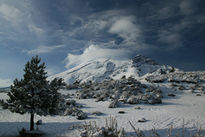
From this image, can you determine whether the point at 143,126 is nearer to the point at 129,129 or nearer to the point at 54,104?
the point at 129,129

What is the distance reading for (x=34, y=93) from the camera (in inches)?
400

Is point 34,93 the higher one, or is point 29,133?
point 34,93

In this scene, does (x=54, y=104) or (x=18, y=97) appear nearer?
(x=18, y=97)

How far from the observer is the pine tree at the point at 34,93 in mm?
9719

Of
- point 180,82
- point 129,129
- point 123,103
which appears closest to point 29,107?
point 129,129

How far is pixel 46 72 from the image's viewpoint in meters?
10.8

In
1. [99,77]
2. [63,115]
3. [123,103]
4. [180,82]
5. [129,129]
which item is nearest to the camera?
[129,129]

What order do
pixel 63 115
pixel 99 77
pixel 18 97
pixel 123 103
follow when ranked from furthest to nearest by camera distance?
pixel 99 77
pixel 123 103
pixel 63 115
pixel 18 97

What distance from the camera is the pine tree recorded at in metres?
9.72

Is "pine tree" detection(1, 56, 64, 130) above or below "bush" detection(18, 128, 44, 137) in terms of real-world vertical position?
above

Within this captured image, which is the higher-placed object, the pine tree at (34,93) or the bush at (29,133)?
the pine tree at (34,93)

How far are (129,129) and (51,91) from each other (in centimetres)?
808

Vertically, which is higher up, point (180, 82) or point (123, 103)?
point (180, 82)

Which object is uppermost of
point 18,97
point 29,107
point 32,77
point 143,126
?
point 32,77
